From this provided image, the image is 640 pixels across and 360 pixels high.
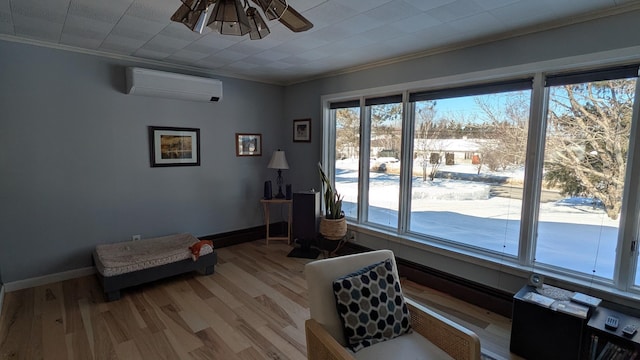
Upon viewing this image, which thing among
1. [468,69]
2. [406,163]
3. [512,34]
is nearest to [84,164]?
[406,163]

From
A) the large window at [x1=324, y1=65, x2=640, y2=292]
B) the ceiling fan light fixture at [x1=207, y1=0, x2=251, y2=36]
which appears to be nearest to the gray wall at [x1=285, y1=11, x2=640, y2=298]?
the large window at [x1=324, y1=65, x2=640, y2=292]

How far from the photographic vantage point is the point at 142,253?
3346 millimetres

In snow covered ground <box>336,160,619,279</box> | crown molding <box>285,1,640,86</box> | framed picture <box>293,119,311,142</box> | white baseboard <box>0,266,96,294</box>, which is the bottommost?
white baseboard <box>0,266,96,294</box>

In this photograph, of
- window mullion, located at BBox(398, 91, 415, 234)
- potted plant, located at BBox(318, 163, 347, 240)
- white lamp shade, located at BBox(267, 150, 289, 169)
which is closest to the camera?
window mullion, located at BBox(398, 91, 415, 234)

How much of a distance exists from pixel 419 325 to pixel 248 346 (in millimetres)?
1285

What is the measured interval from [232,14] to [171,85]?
269 cm

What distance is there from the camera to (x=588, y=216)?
8.02 feet

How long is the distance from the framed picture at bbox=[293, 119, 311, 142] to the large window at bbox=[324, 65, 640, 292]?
2.96 feet

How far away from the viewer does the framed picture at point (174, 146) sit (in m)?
3.81

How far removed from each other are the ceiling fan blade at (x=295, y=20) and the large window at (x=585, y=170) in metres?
2.10

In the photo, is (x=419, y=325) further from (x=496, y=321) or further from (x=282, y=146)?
(x=282, y=146)

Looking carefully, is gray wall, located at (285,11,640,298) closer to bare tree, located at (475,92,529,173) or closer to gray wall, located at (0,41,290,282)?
bare tree, located at (475,92,529,173)

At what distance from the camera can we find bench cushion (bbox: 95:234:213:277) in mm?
2993

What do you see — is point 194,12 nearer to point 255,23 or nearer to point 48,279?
point 255,23
